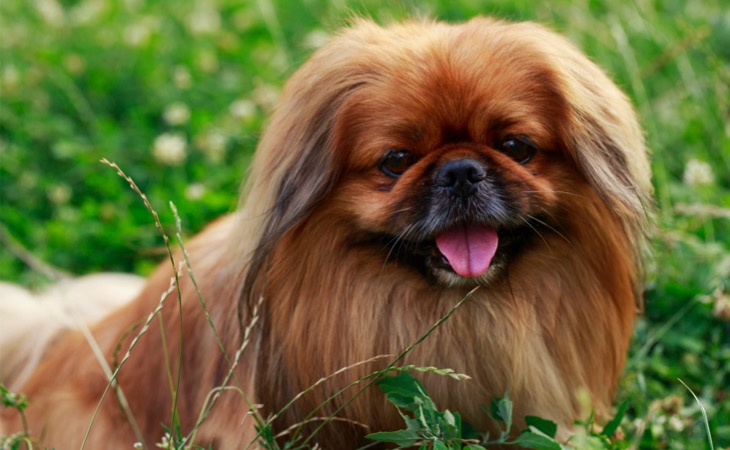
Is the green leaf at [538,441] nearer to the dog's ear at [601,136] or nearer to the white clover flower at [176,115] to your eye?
the dog's ear at [601,136]

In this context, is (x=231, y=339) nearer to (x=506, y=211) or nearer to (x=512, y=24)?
(x=506, y=211)

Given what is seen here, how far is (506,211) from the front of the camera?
2.41 metres

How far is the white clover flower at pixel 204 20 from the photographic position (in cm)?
547

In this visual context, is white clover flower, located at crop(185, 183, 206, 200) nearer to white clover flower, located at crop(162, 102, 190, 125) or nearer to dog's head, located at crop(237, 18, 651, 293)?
white clover flower, located at crop(162, 102, 190, 125)

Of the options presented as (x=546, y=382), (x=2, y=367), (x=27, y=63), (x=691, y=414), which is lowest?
(x=691, y=414)

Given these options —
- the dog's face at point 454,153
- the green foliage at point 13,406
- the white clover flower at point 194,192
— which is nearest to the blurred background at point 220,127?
the white clover flower at point 194,192

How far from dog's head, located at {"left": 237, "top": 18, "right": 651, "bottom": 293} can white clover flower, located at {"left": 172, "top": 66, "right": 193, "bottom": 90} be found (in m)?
2.43

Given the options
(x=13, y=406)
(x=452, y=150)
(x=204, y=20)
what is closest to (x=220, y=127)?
(x=204, y=20)

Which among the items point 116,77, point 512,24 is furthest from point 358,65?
point 116,77

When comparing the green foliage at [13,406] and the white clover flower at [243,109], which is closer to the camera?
the green foliage at [13,406]

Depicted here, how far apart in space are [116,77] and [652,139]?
8.41 feet

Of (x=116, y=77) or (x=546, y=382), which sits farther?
(x=116, y=77)

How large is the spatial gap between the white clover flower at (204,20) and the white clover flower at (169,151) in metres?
1.14

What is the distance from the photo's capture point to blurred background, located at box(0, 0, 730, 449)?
11.5 feet
